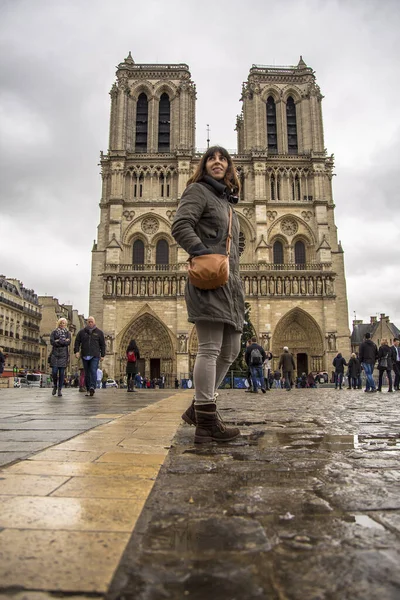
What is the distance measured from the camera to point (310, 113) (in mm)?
30094

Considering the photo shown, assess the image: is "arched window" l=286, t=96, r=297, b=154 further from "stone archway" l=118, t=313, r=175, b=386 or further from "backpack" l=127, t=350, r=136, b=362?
"backpack" l=127, t=350, r=136, b=362

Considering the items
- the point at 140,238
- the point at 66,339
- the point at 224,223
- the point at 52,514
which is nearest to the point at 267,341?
the point at 140,238

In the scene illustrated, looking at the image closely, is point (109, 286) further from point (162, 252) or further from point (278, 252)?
point (278, 252)

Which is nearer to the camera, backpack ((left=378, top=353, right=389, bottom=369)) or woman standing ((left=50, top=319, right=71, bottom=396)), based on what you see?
woman standing ((left=50, top=319, right=71, bottom=396))

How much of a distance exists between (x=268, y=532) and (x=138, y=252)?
2862 centimetres

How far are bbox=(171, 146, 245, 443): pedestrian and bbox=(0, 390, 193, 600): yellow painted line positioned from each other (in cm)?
60

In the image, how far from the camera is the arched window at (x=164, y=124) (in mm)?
30828

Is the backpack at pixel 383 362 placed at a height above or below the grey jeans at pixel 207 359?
above

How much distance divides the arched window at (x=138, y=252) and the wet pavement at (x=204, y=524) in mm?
27222

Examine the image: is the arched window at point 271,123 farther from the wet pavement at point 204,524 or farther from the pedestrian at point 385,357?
the wet pavement at point 204,524

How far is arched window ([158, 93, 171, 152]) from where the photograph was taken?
101ft

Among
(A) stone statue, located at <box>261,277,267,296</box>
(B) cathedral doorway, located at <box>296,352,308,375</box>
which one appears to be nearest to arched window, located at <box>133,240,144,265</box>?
(A) stone statue, located at <box>261,277,267,296</box>

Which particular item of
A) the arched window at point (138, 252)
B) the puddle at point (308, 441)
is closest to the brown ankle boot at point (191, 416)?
the puddle at point (308, 441)

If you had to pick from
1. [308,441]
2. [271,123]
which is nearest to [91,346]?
[308,441]
